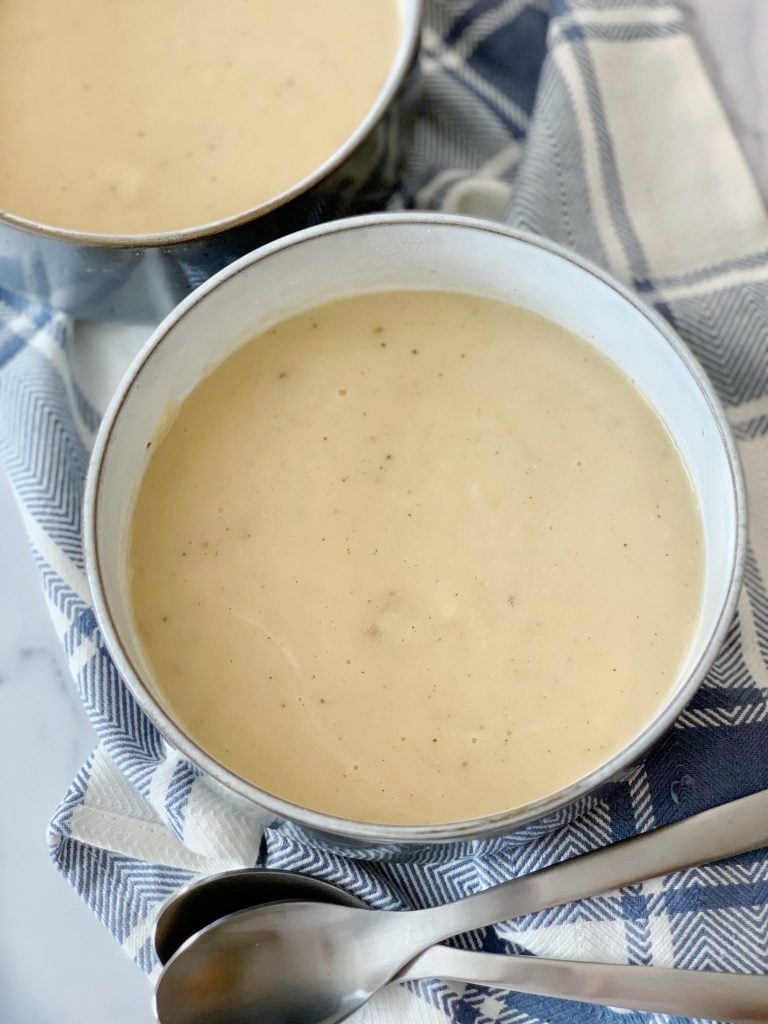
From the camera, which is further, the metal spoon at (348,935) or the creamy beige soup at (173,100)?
the creamy beige soup at (173,100)

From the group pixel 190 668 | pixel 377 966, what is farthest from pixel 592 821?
pixel 190 668

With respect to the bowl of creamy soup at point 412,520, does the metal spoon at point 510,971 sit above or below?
below

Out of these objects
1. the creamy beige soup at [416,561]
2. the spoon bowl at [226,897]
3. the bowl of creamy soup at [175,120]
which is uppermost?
the bowl of creamy soup at [175,120]

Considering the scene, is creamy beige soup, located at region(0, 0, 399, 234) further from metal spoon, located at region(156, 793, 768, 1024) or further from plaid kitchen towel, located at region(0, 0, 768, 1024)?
metal spoon, located at region(156, 793, 768, 1024)

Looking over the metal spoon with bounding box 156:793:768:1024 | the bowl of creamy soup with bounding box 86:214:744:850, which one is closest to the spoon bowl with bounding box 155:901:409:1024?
the metal spoon with bounding box 156:793:768:1024

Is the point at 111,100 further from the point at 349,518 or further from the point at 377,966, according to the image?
the point at 377,966

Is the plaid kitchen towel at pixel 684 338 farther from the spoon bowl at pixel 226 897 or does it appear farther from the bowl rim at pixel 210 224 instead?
the bowl rim at pixel 210 224

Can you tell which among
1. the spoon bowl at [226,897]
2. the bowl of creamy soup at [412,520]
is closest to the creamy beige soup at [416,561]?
the bowl of creamy soup at [412,520]
